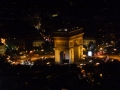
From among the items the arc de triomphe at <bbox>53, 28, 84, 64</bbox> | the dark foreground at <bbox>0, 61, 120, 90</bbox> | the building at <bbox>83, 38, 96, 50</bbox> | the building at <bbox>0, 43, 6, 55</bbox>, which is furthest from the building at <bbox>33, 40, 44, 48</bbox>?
the dark foreground at <bbox>0, 61, 120, 90</bbox>

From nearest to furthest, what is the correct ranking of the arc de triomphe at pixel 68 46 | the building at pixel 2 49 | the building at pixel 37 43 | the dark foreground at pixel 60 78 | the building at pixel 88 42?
1. the dark foreground at pixel 60 78
2. the arc de triomphe at pixel 68 46
3. the building at pixel 2 49
4. the building at pixel 88 42
5. the building at pixel 37 43

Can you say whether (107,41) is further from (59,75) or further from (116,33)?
(59,75)

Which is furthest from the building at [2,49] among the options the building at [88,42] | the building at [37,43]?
the building at [88,42]

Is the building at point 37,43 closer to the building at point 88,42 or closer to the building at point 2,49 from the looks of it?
the building at point 2,49

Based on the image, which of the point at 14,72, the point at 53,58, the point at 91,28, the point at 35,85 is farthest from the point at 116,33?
the point at 35,85

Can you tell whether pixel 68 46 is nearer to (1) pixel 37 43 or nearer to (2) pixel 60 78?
(2) pixel 60 78

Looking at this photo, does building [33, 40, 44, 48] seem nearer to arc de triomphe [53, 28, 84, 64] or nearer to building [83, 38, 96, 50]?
building [83, 38, 96, 50]

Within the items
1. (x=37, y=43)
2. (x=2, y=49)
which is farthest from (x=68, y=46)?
(x=2, y=49)

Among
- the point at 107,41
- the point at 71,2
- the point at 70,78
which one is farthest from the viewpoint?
the point at 71,2
